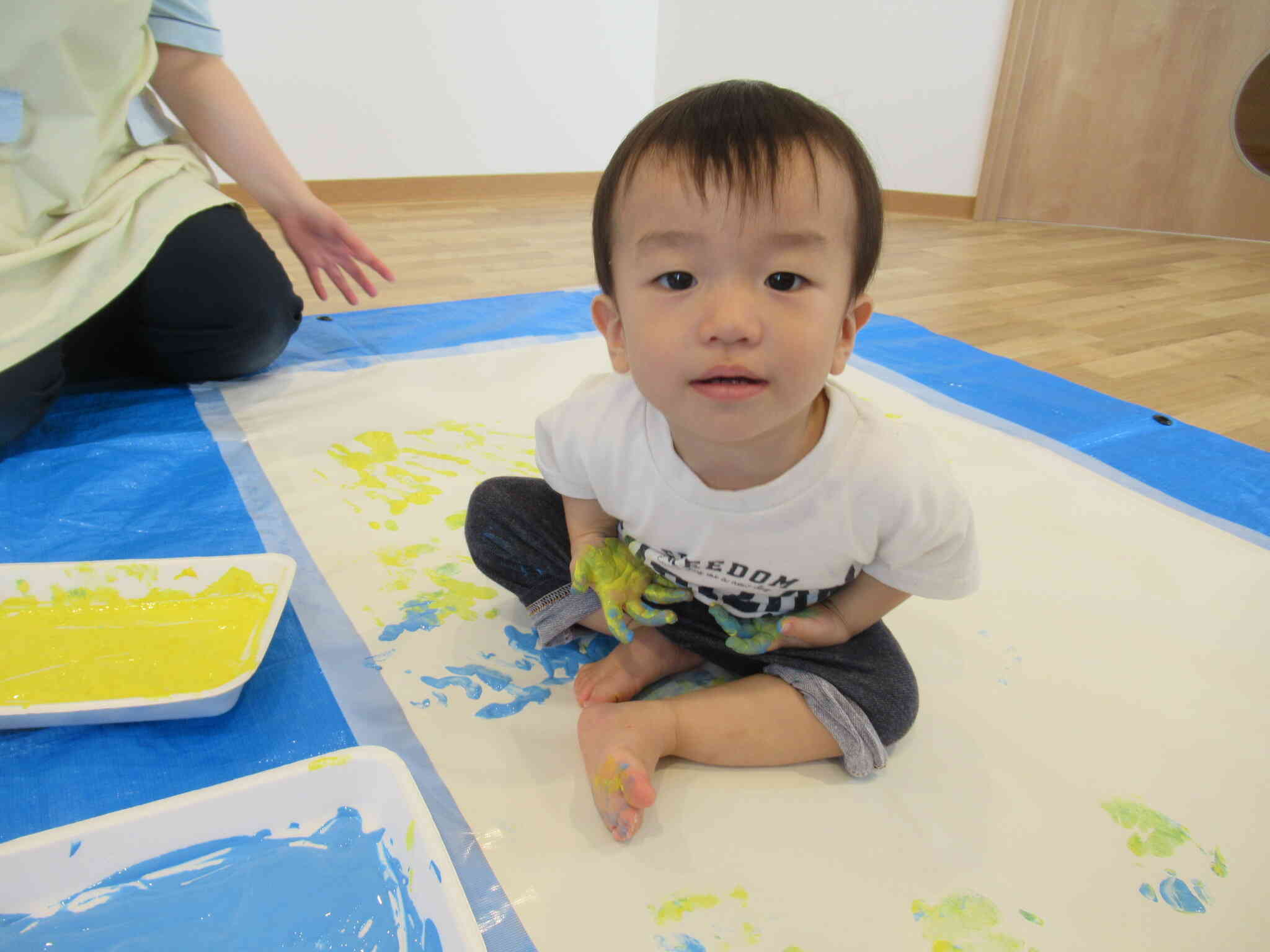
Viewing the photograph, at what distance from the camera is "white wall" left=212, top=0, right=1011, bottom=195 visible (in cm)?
253

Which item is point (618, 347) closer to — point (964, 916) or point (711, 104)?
point (711, 104)

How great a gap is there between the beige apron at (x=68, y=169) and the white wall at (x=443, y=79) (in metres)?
1.53

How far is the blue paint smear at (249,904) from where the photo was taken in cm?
47

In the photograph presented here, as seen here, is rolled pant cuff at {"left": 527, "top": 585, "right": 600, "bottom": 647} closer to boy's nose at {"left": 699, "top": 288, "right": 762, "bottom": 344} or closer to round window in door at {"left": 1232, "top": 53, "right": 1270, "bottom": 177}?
boy's nose at {"left": 699, "top": 288, "right": 762, "bottom": 344}

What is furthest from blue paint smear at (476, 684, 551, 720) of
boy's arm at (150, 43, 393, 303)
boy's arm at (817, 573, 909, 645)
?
boy's arm at (150, 43, 393, 303)

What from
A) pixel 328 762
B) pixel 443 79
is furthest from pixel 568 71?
pixel 328 762

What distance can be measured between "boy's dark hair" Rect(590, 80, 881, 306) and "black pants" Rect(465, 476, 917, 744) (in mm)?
268

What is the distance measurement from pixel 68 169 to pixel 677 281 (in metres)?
0.81

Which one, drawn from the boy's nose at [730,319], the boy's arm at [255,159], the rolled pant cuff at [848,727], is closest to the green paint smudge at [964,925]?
the rolled pant cuff at [848,727]

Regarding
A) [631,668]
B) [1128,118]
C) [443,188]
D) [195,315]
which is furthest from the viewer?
[443,188]

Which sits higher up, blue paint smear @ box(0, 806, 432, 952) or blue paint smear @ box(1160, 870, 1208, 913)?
blue paint smear @ box(0, 806, 432, 952)

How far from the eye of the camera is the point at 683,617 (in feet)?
2.27

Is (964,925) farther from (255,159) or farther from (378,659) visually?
(255,159)

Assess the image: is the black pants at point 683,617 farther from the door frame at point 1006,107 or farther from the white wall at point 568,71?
the door frame at point 1006,107
